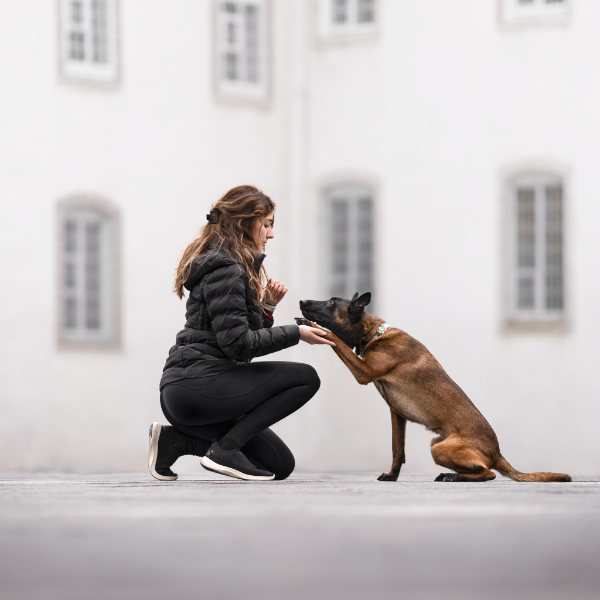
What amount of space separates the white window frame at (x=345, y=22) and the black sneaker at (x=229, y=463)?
395 inches

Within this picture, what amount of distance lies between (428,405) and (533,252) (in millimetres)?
8093

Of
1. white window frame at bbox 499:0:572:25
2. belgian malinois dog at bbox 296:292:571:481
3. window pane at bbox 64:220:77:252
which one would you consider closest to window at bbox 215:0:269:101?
window pane at bbox 64:220:77:252

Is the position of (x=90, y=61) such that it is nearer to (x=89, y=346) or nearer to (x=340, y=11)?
(x=340, y=11)

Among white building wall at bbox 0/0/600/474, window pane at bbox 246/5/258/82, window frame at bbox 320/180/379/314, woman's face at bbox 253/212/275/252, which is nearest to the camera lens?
woman's face at bbox 253/212/275/252

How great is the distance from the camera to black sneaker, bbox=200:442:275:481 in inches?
225

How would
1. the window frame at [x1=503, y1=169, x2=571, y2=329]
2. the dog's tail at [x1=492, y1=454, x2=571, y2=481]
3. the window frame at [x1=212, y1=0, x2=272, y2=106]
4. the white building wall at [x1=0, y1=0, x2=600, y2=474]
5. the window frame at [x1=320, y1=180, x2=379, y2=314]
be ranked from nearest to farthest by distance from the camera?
the dog's tail at [x1=492, y1=454, x2=571, y2=481] → the white building wall at [x1=0, y1=0, x2=600, y2=474] → the window frame at [x1=503, y1=169, x2=571, y2=329] → the window frame at [x1=320, y1=180, x2=379, y2=314] → the window frame at [x1=212, y1=0, x2=272, y2=106]

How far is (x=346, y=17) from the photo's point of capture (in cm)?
1528

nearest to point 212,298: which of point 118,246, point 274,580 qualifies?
point 274,580

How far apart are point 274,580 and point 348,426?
39.2ft

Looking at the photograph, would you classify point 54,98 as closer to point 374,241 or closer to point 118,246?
point 118,246

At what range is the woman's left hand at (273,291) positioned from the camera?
6.05m

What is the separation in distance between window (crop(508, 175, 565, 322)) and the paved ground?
1025 cm

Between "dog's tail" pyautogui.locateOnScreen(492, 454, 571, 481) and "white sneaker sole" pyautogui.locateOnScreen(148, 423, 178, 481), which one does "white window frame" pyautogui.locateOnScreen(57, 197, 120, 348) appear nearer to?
"white sneaker sole" pyautogui.locateOnScreen(148, 423, 178, 481)

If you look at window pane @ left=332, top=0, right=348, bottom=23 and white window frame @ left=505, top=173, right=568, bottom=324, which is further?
window pane @ left=332, top=0, right=348, bottom=23
